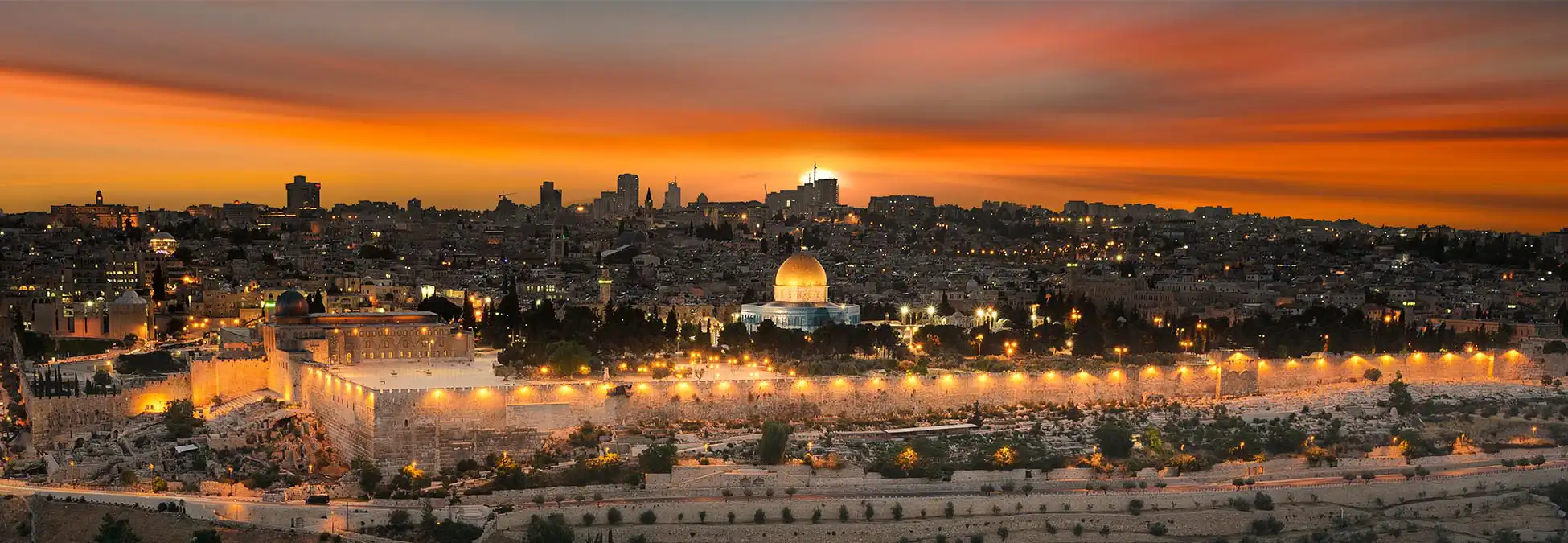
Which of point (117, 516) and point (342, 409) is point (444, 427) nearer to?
point (342, 409)

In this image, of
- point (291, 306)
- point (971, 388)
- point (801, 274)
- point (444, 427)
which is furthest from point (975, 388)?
point (291, 306)

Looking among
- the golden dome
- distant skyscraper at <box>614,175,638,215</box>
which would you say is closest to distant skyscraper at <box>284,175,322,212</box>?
distant skyscraper at <box>614,175,638,215</box>

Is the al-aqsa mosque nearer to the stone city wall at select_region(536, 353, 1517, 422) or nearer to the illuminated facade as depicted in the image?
the stone city wall at select_region(536, 353, 1517, 422)

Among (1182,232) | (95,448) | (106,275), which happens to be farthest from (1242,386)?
(1182,232)

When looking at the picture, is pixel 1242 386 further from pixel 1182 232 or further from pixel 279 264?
pixel 1182 232

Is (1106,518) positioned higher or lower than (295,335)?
lower

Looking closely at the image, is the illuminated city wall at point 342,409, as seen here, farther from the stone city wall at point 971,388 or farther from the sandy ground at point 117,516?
the sandy ground at point 117,516

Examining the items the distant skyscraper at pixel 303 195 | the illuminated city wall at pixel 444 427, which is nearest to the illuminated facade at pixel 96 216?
the distant skyscraper at pixel 303 195
